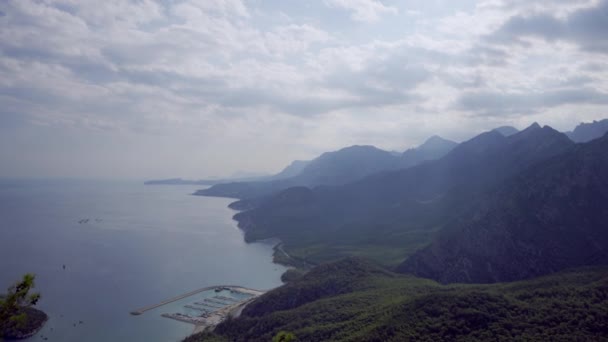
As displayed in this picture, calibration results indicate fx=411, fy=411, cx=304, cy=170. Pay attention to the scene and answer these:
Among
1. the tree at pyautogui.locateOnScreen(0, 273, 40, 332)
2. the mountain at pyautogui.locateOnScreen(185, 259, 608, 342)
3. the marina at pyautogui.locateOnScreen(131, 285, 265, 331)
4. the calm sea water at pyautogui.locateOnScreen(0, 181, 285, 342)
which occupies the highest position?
the tree at pyautogui.locateOnScreen(0, 273, 40, 332)

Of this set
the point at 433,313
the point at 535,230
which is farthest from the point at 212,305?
the point at 535,230

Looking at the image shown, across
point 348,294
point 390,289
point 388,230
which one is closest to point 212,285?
point 348,294

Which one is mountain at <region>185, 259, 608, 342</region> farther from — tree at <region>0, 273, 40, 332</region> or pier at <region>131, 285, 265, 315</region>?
tree at <region>0, 273, 40, 332</region>

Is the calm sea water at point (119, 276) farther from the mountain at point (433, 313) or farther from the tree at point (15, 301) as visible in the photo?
the tree at point (15, 301)

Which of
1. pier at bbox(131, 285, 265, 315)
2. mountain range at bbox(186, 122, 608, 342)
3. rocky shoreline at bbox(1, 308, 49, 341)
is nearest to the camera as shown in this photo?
mountain range at bbox(186, 122, 608, 342)

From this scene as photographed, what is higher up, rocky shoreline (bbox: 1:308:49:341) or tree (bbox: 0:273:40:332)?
tree (bbox: 0:273:40:332)

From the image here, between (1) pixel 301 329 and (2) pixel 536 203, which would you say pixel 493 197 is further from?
(1) pixel 301 329

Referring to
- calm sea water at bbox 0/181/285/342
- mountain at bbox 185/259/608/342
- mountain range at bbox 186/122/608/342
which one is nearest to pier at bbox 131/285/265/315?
calm sea water at bbox 0/181/285/342
